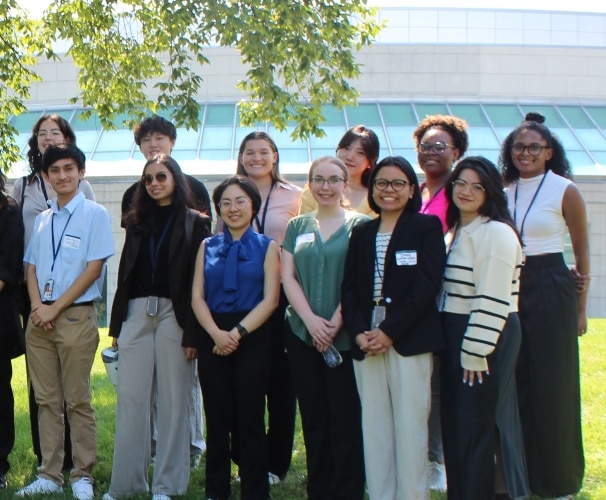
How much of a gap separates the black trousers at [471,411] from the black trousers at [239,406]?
1194mm

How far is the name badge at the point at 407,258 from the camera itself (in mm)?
4613

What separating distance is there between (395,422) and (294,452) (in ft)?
7.76

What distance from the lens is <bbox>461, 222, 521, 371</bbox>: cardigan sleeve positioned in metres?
4.42

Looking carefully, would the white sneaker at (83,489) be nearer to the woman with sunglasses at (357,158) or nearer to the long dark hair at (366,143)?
the woman with sunglasses at (357,158)

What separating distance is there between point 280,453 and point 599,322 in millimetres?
13010

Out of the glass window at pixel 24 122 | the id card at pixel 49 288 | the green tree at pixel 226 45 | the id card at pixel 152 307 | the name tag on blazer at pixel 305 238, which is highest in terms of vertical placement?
the glass window at pixel 24 122

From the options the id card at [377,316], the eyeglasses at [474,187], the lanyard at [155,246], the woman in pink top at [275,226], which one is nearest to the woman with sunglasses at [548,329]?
the eyeglasses at [474,187]

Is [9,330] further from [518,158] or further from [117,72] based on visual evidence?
[117,72]

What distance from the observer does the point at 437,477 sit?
5.58 metres

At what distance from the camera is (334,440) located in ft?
16.2

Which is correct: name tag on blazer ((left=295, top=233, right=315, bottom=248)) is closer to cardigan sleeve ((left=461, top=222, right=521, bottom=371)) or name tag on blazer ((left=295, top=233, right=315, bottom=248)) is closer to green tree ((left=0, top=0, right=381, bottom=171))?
cardigan sleeve ((left=461, top=222, right=521, bottom=371))

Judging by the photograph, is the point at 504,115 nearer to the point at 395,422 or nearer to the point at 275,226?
the point at 275,226

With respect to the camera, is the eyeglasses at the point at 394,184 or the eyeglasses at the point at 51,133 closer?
the eyeglasses at the point at 394,184

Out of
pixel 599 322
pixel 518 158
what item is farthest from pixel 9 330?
pixel 599 322
